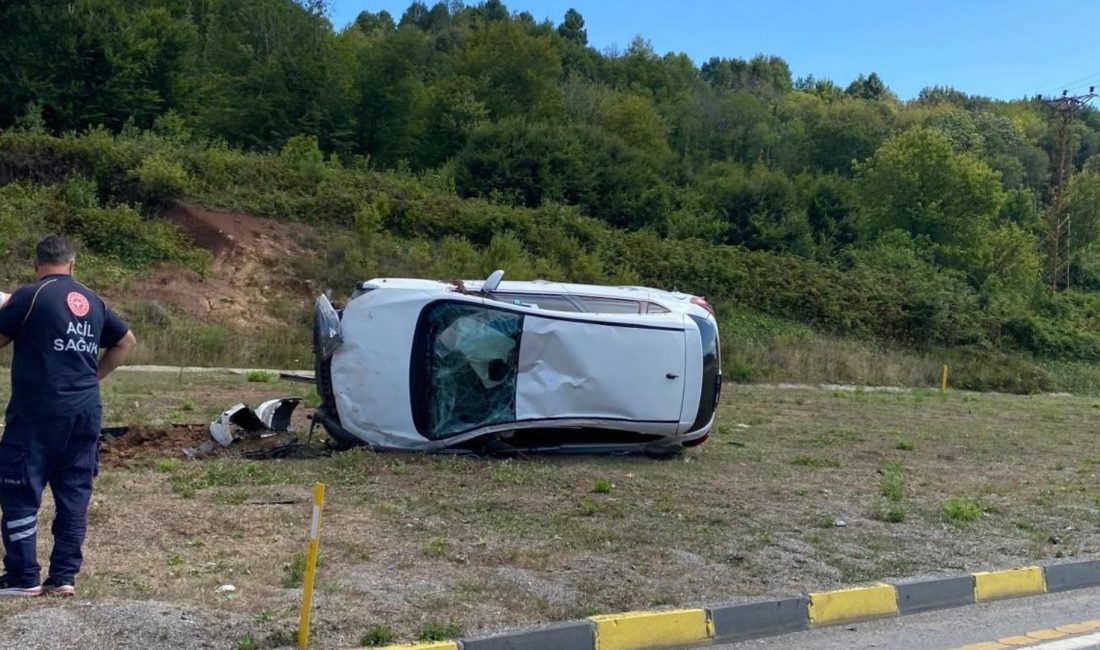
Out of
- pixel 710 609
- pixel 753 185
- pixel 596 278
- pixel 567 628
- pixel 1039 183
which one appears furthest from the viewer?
pixel 1039 183

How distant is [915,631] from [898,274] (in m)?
47.8

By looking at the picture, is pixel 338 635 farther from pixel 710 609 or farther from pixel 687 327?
pixel 687 327

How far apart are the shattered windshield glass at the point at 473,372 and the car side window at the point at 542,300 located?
2.36ft

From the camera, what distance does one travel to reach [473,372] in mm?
10773

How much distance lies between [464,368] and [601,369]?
1338 mm

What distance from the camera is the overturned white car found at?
34.9 ft

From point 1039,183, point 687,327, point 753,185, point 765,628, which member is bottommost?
point 765,628

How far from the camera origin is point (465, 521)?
27.5 feet

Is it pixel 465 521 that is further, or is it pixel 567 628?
pixel 465 521

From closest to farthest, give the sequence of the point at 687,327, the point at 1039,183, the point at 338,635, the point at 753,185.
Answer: the point at 338,635
the point at 687,327
the point at 753,185
the point at 1039,183

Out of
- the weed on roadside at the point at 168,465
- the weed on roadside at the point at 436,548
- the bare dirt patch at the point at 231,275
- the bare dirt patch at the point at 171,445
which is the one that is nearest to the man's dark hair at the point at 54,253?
the weed on roadside at the point at 436,548

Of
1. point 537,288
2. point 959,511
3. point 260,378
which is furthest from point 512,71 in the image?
point 959,511

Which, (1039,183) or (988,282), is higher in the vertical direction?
(1039,183)

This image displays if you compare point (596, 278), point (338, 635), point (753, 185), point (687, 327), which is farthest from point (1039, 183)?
point (338, 635)
